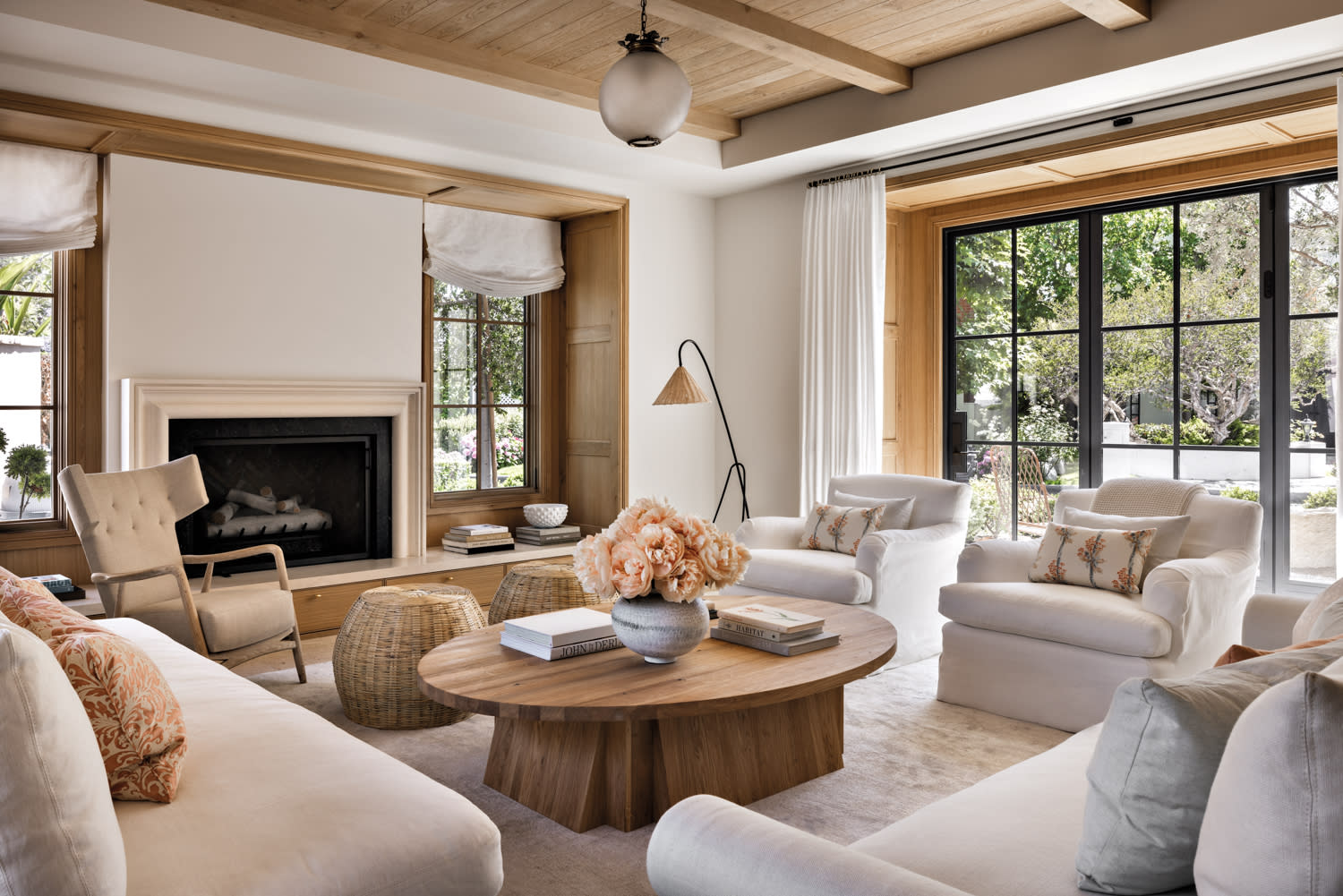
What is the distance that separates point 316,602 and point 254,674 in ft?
2.05

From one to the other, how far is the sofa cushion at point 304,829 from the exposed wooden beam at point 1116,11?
323 centimetres

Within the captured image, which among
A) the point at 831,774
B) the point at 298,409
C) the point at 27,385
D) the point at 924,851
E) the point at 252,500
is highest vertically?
the point at 27,385

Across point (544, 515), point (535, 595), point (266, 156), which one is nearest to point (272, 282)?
point (266, 156)

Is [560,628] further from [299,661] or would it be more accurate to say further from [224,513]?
[224,513]

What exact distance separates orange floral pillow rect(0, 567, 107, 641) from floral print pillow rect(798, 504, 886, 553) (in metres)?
3.21

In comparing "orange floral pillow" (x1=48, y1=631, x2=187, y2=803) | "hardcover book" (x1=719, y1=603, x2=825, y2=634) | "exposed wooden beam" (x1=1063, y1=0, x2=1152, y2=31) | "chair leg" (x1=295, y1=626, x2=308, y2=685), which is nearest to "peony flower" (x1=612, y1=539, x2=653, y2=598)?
"hardcover book" (x1=719, y1=603, x2=825, y2=634)

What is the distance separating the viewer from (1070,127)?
4.36m

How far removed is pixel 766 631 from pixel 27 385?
12.0 feet

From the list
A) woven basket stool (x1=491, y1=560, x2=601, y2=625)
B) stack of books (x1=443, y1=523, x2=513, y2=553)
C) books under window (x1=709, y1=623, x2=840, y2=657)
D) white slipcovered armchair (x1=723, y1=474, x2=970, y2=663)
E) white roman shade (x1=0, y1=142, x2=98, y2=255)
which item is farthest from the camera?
stack of books (x1=443, y1=523, x2=513, y2=553)

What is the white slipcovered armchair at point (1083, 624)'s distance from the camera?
10.5 ft

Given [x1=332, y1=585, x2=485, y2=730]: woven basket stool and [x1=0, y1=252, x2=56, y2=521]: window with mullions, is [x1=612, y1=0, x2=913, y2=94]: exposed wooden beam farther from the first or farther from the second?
[x1=0, y1=252, x2=56, y2=521]: window with mullions

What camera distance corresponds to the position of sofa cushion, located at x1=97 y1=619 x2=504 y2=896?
1.41m

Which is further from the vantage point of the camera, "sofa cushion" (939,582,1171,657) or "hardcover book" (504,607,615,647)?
"sofa cushion" (939,582,1171,657)

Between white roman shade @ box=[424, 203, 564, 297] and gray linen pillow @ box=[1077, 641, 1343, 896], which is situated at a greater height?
white roman shade @ box=[424, 203, 564, 297]
